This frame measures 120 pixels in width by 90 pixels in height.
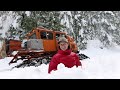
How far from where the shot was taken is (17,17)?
2541 centimetres

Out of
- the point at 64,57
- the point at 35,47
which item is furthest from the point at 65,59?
the point at 35,47

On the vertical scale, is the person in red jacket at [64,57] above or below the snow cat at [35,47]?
above

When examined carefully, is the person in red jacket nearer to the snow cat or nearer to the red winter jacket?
the red winter jacket

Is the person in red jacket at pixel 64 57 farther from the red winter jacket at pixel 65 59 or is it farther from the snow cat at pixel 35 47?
the snow cat at pixel 35 47

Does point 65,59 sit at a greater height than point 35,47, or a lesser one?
greater

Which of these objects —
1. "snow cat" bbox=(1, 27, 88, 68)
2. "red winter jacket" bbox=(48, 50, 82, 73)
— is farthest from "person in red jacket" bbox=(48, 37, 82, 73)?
"snow cat" bbox=(1, 27, 88, 68)

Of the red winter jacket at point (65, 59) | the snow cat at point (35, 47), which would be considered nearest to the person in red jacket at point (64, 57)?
the red winter jacket at point (65, 59)

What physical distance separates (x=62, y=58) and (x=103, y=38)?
30435mm

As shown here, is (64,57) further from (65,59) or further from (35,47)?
(35,47)

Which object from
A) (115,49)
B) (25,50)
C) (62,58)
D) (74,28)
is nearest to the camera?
(62,58)
